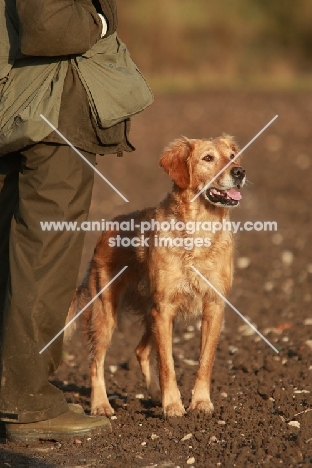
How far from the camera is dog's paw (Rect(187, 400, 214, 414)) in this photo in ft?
16.8

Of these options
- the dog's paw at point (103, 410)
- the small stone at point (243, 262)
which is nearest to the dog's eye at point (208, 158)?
the dog's paw at point (103, 410)

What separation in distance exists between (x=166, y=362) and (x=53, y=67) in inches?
74.0

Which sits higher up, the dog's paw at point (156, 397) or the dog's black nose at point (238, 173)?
the dog's black nose at point (238, 173)

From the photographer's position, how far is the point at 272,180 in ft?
51.8

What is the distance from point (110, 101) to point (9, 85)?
1.71 feet

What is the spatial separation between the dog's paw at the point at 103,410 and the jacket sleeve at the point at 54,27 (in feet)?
7.40

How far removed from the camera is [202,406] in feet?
16.9

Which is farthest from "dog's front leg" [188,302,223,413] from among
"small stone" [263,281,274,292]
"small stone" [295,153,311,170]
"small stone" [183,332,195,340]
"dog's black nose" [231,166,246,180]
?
"small stone" [295,153,311,170]

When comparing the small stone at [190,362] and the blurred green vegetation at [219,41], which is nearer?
the small stone at [190,362]

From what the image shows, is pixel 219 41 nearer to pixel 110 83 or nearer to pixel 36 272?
pixel 110 83

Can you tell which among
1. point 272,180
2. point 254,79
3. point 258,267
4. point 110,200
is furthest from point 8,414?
point 254,79

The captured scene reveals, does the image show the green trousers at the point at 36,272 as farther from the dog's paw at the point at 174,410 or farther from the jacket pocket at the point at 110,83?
the dog's paw at the point at 174,410

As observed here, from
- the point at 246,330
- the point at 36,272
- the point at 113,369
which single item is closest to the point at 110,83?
the point at 36,272

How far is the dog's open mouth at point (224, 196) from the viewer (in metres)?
5.46
